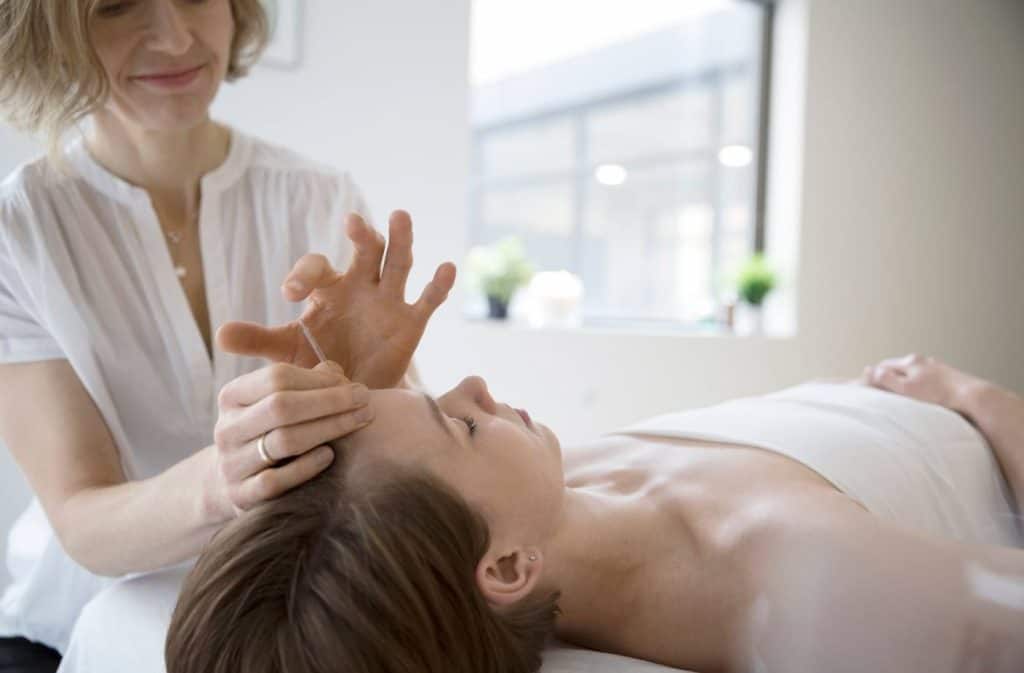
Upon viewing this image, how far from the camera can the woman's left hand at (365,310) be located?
0.93 metres

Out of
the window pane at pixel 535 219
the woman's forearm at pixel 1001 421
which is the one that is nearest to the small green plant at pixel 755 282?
the window pane at pixel 535 219

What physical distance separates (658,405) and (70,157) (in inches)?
100

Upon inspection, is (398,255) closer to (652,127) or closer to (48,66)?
(48,66)

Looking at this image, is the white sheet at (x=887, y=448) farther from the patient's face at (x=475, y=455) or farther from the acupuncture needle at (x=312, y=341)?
the acupuncture needle at (x=312, y=341)

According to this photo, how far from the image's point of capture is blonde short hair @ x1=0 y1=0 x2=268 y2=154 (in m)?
1.05

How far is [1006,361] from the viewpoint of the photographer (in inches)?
152

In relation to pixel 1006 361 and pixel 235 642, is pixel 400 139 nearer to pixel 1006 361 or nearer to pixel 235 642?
pixel 235 642

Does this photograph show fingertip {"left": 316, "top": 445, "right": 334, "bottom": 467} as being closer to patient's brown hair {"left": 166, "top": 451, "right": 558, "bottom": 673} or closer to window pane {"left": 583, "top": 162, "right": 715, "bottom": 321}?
patient's brown hair {"left": 166, "top": 451, "right": 558, "bottom": 673}

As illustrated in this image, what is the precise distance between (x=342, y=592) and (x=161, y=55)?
81 centimetres

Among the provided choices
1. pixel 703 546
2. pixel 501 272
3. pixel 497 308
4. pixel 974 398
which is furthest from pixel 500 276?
pixel 703 546

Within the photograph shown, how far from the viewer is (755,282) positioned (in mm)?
3793

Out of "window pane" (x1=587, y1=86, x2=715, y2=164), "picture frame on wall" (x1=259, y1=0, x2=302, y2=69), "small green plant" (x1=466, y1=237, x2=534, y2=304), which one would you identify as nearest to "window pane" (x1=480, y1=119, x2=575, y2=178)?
"window pane" (x1=587, y1=86, x2=715, y2=164)

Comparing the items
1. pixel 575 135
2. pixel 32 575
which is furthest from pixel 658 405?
pixel 32 575

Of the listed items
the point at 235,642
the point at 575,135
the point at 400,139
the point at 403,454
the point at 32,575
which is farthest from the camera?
the point at 575,135
